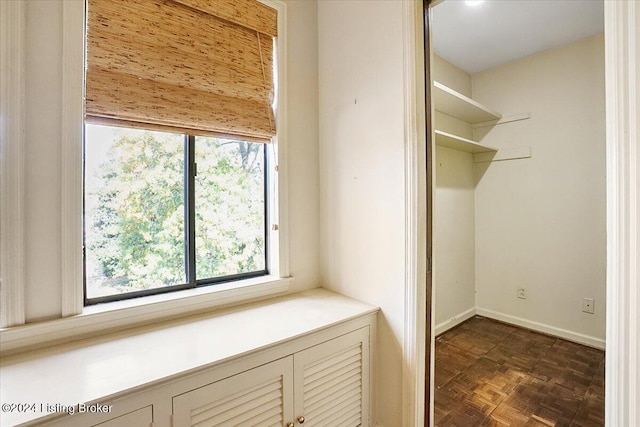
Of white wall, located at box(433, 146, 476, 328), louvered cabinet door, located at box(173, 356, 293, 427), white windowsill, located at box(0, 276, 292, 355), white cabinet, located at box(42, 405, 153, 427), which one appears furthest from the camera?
white wall, located at box(433, 146, 476, 328)

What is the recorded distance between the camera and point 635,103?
0.80 m

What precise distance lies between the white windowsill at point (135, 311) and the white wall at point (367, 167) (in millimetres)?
508

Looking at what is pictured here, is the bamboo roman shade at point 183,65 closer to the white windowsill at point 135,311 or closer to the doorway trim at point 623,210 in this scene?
the white windowsill at point 135,311

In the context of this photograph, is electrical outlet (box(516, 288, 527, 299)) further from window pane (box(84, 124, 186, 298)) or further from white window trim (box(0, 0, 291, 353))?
window pane (box(84, 124, 186, 298))

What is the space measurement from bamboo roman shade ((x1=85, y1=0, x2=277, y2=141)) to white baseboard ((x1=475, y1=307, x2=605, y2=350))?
3110 mm

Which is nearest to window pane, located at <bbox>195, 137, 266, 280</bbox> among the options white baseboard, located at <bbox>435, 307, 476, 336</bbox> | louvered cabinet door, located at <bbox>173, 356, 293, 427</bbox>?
louvered cabinet door, located at <bbox>173, 356, 293, 427</bbox>

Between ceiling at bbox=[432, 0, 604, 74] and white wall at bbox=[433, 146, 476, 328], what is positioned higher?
ceiling at bbox=[432, 0, 604, 74]

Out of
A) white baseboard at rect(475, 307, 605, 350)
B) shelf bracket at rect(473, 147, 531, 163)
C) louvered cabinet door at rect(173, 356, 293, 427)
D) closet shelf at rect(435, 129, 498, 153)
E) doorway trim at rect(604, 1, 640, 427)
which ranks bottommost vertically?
white baseboard at rect(475, 307, 605, 350)

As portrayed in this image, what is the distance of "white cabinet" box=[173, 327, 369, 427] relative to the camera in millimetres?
1034

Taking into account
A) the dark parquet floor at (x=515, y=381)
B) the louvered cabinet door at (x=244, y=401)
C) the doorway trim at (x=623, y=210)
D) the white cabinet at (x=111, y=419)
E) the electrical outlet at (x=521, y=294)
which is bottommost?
the dark parquet floor at (x=515, y=381)

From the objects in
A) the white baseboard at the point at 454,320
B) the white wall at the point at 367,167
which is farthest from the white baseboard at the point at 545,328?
the white wall at the point at 367,167

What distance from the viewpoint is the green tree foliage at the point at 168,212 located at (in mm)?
1386

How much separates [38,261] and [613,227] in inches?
80.1

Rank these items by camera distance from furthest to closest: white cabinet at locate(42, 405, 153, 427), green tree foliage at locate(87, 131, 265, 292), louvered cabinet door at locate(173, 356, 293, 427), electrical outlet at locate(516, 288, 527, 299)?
1. electrical outlet at locate(516, 288, 527, 299)
2. green tree foliage at locate(87, 131, 265, 292)
3. louvered cabinet door at locate(173, 356, 293, 427)
4. white cabinet at locate(42, 405, 153, 427)
